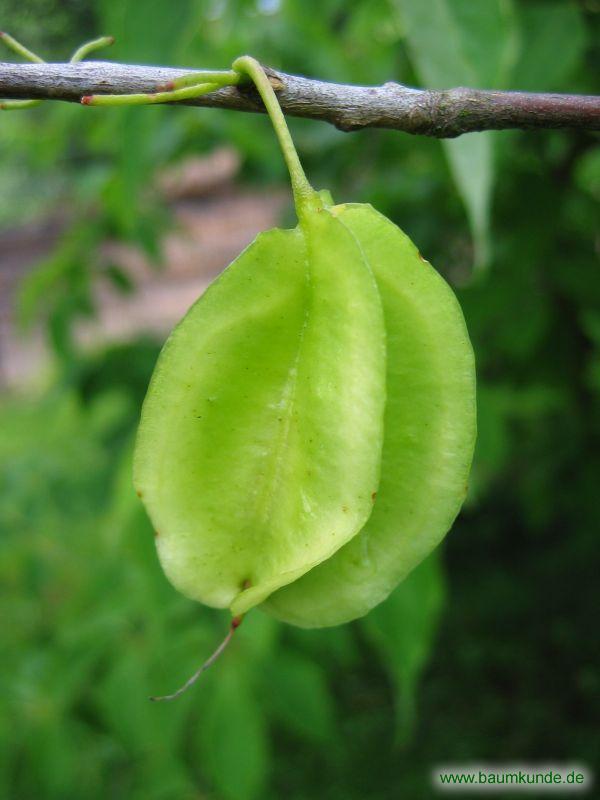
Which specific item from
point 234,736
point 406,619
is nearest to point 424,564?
point 406,619

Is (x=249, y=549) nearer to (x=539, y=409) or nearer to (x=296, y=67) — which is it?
(x=539, y=409)

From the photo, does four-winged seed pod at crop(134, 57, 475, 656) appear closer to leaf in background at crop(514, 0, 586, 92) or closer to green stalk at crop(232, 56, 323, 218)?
green stalk at crop(232, 56, 323, 218)

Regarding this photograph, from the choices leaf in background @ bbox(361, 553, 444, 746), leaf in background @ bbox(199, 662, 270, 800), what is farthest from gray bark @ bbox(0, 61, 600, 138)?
leaf in background @ bbox(199, 662, 270, 800)

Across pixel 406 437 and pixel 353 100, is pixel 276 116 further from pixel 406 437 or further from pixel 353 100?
pixel 406 437

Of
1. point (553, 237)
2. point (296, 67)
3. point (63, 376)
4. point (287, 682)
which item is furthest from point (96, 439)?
point (553, 237)

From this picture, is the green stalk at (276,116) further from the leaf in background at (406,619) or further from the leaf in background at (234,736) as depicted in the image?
the leaf in background at (234,736)

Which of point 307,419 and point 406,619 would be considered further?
point 406,619

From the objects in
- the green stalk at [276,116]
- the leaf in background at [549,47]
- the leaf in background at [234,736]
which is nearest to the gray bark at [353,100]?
the green stalk at [276,116]
